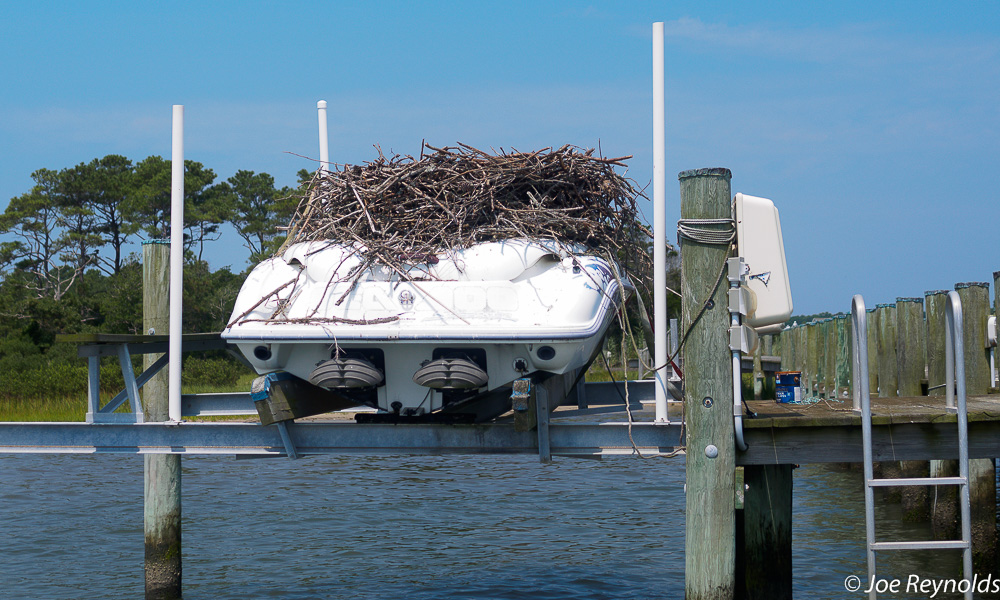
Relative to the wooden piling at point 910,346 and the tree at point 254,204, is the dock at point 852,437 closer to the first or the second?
the wooden piling at point 910,346

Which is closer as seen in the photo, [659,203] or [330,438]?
[659,203]

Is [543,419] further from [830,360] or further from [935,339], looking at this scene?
[830,360]

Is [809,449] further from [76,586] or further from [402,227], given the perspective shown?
[76,586]

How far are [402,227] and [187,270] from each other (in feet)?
103

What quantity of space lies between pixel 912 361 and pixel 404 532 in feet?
21.2

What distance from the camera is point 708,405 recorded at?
18.7 ft

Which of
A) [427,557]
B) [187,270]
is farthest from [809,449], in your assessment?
[187,270]

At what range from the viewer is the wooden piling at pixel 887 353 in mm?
11719

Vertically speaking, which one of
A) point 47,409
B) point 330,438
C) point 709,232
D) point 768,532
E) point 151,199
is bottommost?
point 768,532

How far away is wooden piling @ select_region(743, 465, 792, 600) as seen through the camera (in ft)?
26.6

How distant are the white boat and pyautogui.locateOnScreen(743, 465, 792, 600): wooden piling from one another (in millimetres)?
2426

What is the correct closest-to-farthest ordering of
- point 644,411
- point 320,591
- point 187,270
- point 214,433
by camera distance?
point 214,433, point 644,411, point 320,591, point 187,270

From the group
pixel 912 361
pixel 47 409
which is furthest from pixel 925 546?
pixel 47 409

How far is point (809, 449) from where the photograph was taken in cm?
595
